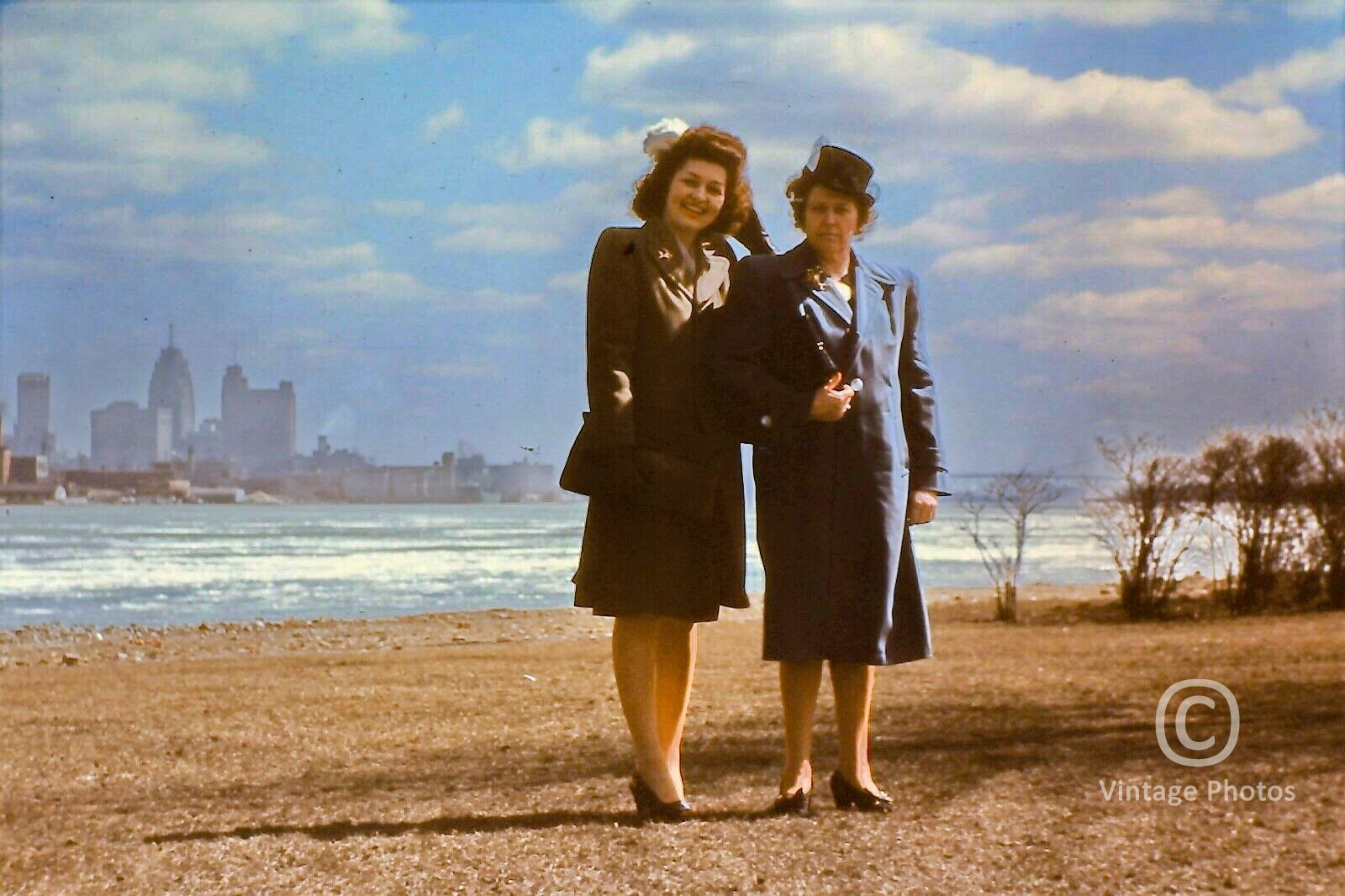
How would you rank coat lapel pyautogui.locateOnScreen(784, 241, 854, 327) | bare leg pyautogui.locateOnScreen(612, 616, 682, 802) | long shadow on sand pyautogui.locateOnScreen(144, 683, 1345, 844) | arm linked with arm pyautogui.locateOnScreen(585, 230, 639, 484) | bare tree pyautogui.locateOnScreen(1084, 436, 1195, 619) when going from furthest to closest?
bare tree pyautogui.locateOnScreen(1084, 436, 1195, 619) → long shadow on sand pyautogui.locateOnScreen(144, 683, 1345, 844) → bare leg pyautogui.locateOnScreen(612, 616, 682, 802) → coat lapel pyautogui.locateOnScreen(784, 241, 854, 327) → arm linked with arm pyautogui.locateOnScreen(585, 230, 639, 484)

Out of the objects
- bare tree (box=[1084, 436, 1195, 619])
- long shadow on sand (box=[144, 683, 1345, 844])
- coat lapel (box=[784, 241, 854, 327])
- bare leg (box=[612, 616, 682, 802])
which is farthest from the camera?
bare tree (box=[1084, 436, 1195, 619])

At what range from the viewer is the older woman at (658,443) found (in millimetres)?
3639

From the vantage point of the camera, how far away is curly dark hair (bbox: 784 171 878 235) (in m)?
3.77

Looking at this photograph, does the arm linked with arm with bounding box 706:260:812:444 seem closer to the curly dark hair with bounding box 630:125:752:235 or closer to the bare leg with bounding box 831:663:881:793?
the curly dark hair with bounding box 630:125:752:235

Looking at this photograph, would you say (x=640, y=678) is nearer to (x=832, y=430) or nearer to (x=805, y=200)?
(x=832, y=430)

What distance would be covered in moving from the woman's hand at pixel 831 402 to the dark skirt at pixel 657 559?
0.31 metres

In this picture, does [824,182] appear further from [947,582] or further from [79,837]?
[947,582]

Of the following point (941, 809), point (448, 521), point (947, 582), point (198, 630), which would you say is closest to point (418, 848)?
point (941, 809)

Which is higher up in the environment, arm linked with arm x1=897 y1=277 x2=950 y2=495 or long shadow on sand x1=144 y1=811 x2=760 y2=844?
arm linked with arm x1=897 y1=277 x2=950 y2=495

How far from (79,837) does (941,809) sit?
2.49m

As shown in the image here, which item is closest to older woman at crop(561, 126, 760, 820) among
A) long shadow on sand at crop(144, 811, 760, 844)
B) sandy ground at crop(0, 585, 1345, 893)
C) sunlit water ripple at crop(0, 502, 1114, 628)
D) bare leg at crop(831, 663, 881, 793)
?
long shadow on sand at crop(144, 811, 760, 844)

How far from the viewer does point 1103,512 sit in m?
11.4

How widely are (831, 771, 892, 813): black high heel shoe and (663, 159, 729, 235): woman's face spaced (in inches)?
62.1

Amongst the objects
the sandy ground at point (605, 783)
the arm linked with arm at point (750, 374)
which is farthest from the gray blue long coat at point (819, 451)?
the sandy ground at point (605, 783)
